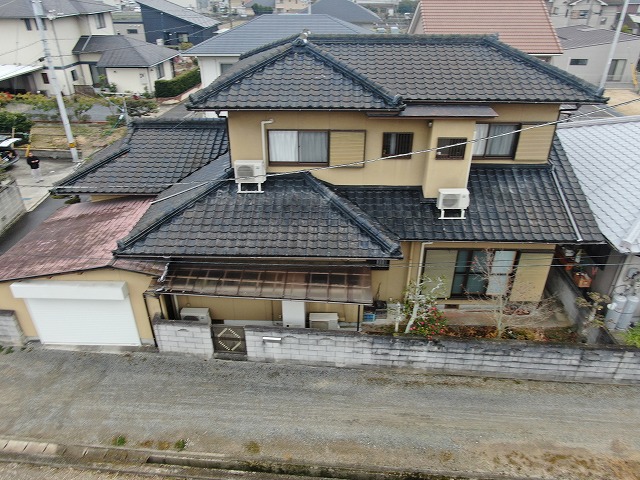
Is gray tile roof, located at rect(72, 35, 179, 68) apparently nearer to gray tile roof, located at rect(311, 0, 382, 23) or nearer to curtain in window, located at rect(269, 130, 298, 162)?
curtain in window, located at rect(269, 130, 298, 162)

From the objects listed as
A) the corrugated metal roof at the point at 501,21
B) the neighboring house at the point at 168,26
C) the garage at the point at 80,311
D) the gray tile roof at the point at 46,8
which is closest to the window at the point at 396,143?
the garage at the point at 80,311

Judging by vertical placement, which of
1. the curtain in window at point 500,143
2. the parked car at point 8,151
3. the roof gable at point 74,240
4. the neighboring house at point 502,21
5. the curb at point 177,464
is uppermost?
the neighboring house at point 502,21

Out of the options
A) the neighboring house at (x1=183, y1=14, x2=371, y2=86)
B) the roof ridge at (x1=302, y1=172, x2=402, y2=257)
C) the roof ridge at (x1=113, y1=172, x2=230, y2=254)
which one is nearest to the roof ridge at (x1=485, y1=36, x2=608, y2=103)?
the roof ridge at (x1=302, y1=172, x2=402, y2=257)

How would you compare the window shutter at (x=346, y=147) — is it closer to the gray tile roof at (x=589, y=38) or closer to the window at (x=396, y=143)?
the window at (x=396, y=143)

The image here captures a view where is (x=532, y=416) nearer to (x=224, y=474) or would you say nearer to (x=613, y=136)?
(x=224, y=474)

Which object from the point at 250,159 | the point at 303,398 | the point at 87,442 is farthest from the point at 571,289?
the point at 87,442
